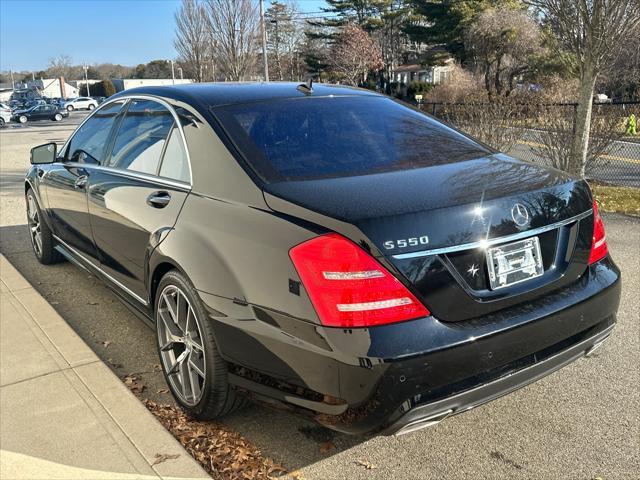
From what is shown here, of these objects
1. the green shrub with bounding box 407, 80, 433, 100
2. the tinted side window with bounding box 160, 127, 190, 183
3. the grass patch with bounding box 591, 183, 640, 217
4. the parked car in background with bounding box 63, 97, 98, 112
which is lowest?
the grass patch with bounding box 591, 183, 640, 217

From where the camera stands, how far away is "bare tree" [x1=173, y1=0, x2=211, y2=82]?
31500 millimetres

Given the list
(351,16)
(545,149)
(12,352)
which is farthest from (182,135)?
(351,16)

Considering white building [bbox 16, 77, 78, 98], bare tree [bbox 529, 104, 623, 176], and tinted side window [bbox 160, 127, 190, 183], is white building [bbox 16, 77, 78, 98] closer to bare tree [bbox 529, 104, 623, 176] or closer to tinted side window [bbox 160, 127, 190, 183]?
bare tree [bbox 529, 104, 623, 176]

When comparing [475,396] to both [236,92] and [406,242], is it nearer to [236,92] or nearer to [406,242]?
[406,242]

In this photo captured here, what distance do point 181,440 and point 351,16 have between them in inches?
2467

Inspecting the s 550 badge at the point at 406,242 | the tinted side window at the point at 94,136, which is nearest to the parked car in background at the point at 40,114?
the tinted side window at the point at 94,136

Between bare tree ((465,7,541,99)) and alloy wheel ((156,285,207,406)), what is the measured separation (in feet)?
120

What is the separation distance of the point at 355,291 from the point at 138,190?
5.79ft

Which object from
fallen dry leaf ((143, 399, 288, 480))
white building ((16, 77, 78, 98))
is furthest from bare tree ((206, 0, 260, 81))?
white building ((16, 77, 78, 98))

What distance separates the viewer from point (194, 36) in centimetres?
3250

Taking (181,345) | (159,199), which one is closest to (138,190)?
(159,199)

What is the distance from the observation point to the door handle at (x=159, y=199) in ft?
9.84

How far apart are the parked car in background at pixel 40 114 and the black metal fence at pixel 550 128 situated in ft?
133

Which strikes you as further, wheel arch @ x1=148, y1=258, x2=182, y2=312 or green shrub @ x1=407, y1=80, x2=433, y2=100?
green shrub @ x1=407, y1=80, x2=433, y2=100
